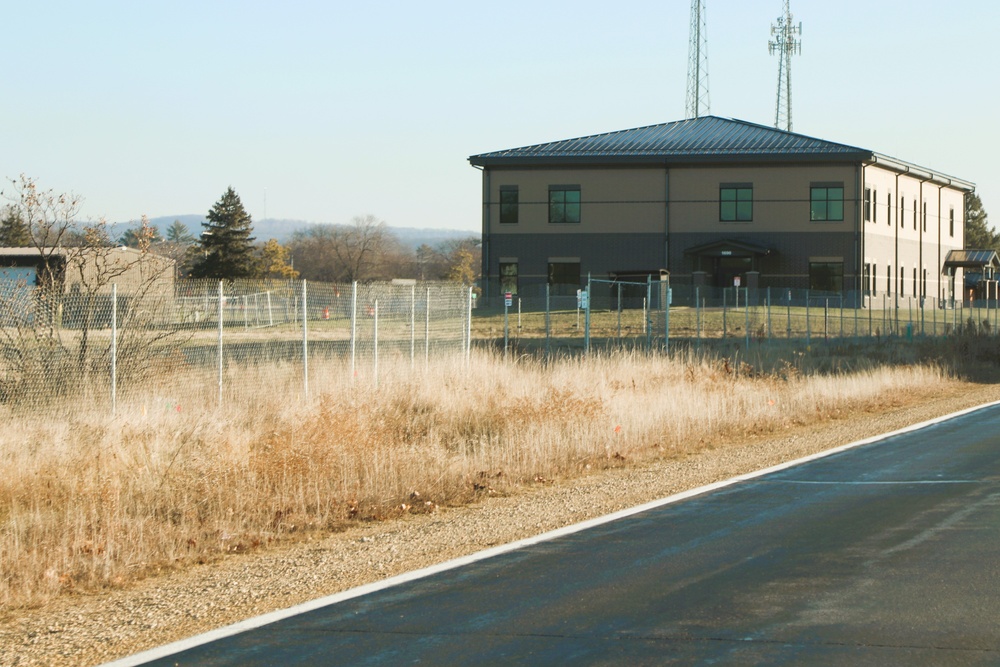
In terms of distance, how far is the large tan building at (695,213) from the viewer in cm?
5469

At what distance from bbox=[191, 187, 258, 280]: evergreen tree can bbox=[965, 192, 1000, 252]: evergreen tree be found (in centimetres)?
6742

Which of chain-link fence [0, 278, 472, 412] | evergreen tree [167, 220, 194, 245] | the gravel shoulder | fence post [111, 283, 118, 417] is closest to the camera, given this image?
the gravel shoulder

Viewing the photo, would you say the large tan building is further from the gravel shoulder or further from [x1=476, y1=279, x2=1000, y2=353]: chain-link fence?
the gravel shoulder

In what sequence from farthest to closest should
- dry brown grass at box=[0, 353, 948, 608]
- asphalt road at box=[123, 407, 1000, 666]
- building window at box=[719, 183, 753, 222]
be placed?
building window at box=[719, 183, 753, 222]
dry brown grass at box=[0, 353, 948, 608]
asphalt road at box=[123, 407, 1000, 666]

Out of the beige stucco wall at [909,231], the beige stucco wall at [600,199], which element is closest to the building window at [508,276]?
the beige stucco wall at [600,199]

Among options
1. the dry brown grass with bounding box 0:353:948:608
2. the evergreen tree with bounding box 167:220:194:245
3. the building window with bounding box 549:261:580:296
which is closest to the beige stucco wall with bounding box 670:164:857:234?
the building window with bounding box 549:261:580:296

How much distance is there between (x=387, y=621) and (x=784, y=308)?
44.1 meters

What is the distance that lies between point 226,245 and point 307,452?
75419 millimetres

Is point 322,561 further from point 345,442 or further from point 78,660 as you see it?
point 345,442

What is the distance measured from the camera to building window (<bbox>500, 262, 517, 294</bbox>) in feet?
188

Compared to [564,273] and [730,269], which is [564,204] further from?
[730,269]

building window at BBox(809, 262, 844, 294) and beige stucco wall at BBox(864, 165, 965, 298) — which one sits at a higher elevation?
beige stucco wall at BBox(864, 165, 965, 298)

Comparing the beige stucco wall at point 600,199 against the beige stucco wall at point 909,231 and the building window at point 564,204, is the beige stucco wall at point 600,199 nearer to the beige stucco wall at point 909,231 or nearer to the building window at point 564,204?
the building window at point 564,204

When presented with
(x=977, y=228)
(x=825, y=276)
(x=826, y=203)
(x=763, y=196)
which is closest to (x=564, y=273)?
(x=763, y=196)
